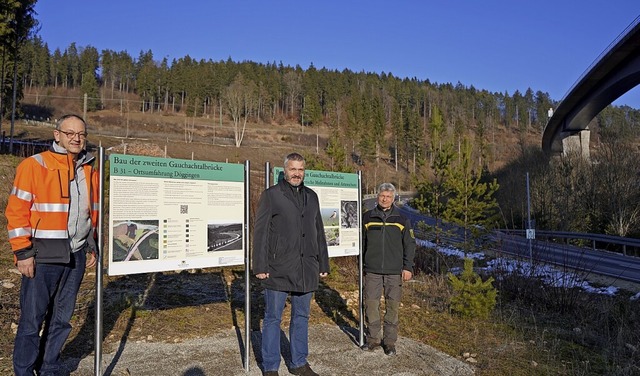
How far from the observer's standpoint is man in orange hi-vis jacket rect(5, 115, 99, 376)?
3361 millimetres

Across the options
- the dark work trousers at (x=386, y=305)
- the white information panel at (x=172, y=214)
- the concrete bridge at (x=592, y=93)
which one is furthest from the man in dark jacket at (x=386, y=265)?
the concrete bridge at (x=592, y=93)

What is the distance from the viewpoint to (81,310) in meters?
5.89

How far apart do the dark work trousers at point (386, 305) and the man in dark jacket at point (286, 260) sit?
110 cm

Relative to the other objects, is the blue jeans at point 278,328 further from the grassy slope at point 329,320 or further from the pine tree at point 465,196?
the pine tree at point 465,196

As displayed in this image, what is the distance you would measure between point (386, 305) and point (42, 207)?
359 centimetres

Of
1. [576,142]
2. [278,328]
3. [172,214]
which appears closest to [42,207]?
[172,214]

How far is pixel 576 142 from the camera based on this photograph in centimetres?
3241

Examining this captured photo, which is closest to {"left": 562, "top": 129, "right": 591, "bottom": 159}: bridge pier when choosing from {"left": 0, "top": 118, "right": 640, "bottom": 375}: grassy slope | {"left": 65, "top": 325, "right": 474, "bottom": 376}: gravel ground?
{"left": 0, "top": 118, "right": 640, "bottom": 375}: grassy slope

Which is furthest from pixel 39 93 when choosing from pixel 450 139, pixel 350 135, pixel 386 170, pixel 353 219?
pixel 353 219

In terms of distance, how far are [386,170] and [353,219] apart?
7049cm

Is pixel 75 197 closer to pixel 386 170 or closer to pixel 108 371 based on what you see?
pixel 108 371

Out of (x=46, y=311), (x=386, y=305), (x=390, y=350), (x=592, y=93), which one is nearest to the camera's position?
(x=46, y=311)

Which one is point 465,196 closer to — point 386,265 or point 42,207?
point 386,265

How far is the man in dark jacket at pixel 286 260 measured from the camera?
420 centimetres
